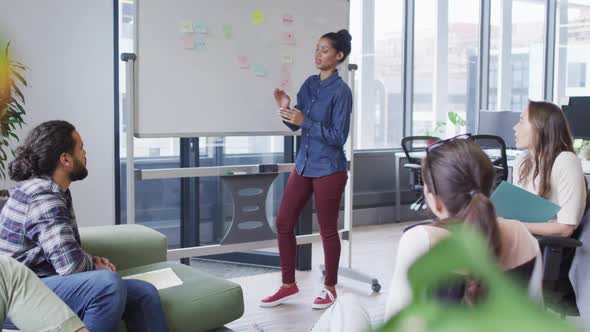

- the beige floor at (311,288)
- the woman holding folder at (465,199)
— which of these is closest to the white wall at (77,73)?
the beige floor at (311,288)

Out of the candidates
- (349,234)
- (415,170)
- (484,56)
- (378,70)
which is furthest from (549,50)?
(349,234)

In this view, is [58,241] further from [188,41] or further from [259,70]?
[259,70]

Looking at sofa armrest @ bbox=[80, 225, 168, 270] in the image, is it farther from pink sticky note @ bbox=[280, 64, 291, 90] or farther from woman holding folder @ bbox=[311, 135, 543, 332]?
woman holding folder @ bbox=[311, 135, 543, 332]

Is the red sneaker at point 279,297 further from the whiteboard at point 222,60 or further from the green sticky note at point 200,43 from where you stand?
the green sticky note at point 200,43

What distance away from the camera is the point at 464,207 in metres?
1.47

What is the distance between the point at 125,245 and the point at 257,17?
1.62 meters

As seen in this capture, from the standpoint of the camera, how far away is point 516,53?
774cm

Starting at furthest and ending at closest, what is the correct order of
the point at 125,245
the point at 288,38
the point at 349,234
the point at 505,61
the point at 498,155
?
the point at 505,61 → the point at 498,155 → the point at 349,234 → the point at 288,38 → the point at 125,245

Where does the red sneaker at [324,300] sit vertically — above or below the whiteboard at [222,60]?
below

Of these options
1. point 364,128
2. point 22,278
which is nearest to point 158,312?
point 22,278

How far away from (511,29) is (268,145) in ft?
13.5

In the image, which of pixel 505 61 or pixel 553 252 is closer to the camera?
pixel 553 252

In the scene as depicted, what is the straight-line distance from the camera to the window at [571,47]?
319 inches

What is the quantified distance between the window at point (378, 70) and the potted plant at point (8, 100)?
3.63 metres
